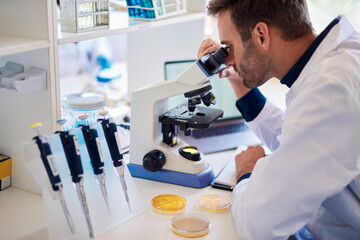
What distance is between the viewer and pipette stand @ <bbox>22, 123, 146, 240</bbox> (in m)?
1.13

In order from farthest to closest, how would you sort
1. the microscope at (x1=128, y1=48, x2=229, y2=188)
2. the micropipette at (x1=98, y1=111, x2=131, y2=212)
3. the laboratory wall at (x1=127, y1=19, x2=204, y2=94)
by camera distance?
the laboratory wall at (x1=127, y1=19, x2=204, y2=94) → the microscope at (x1=128, y1=48, x2=229, y2=188) → the micropipette at (x1=98, y1=111, x2=131, y2=212)

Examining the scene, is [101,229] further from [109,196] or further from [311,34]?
[311,34]

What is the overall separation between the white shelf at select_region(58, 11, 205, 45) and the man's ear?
52 centimetres

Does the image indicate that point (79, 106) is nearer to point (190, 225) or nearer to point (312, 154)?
point (190, 225)

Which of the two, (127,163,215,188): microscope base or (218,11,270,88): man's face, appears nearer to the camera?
(218,11,270,88): man's face

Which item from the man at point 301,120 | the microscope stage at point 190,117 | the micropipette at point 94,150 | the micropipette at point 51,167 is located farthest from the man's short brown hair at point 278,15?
the micropipette at point 51,167

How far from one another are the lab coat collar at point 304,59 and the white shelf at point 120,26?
624 mm

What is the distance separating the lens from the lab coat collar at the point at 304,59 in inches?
48.5

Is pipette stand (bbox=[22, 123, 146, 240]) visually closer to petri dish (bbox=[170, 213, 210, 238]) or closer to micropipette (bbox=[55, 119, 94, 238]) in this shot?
micropipette (bbox=[55, 119, 94, 238])

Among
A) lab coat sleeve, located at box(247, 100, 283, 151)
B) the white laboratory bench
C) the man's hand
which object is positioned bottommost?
the white laboratory bench

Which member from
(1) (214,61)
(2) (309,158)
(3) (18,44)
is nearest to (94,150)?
(3) (18,44)

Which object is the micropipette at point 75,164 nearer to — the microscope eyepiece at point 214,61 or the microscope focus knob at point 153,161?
the microscope focus knob at point 153,161

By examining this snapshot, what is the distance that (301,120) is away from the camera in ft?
3.46

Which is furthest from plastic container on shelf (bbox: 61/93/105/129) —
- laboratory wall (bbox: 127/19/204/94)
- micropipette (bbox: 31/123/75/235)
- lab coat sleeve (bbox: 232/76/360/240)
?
laboratory wall (bbox: 127/19/204/94)
